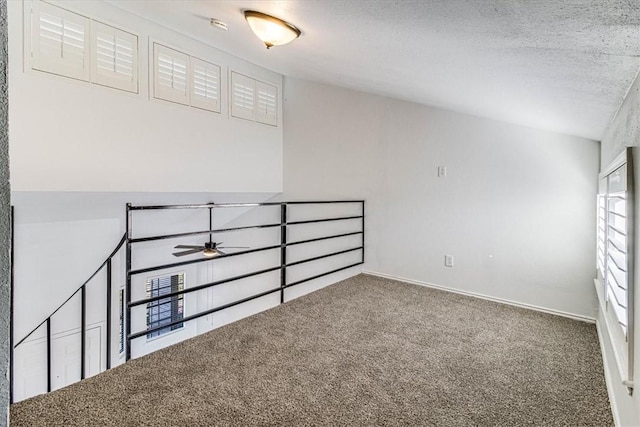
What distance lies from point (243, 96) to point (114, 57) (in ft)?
4.85

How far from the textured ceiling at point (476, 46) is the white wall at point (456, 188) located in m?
0.44

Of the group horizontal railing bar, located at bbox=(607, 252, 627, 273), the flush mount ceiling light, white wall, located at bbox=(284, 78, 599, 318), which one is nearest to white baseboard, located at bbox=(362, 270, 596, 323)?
white wall, located at bbox=(284, 78, 599, 318)

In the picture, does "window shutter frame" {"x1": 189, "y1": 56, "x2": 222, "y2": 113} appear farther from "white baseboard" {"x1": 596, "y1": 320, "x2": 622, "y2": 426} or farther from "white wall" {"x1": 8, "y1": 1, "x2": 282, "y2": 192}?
"white baseboard" {"x1": 596, "y1": 320, "x2": 622, "y2": 426}

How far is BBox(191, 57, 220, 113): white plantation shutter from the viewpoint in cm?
376

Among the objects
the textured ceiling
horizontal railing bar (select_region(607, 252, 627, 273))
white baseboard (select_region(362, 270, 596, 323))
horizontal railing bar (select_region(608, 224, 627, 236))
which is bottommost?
white baseboard (select_region(362, 270, 596, 323))

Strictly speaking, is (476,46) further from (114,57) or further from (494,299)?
(114,57)

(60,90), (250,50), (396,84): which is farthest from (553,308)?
(60,90)

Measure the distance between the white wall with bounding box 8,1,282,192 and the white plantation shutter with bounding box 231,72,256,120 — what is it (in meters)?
0.09

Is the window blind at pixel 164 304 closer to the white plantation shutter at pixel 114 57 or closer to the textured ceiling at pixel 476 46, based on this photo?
the white plantation shutter at pixel 114 57

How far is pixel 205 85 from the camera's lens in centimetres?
387

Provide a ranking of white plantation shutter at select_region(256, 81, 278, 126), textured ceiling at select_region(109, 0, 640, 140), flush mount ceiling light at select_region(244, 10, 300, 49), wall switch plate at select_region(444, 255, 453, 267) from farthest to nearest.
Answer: white plantation shutter at select_region(256, 81, 278, 126)
wall switch plate at select_region(444, 255, 453, 267)
flush mount ceiling light at select_region(244, 10, 300, 49)
textured ceiling at select_region(109, 0, 640, 140)

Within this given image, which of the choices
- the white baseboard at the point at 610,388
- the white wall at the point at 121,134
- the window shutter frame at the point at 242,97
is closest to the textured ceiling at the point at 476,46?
the white wall at the point at 121,134

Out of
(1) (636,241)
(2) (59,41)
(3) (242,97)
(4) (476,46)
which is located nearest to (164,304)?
(3) (242,97)

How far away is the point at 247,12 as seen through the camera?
2.21m
